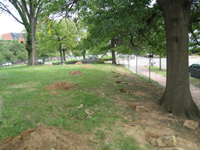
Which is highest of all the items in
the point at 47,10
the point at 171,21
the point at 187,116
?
the point at 47,10

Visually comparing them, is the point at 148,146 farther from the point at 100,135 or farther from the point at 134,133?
the point at 100,135

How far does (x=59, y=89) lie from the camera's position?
7.53 m

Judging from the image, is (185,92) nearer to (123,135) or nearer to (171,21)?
(171,21)

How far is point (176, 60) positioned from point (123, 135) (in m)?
3.26

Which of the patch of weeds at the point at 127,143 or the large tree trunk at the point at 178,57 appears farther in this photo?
the large tree trunk at the point at 178,57

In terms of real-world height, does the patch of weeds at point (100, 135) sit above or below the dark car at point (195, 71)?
below

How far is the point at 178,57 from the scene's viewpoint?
17.0 ft

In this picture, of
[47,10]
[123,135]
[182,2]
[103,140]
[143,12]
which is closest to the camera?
[103,140]

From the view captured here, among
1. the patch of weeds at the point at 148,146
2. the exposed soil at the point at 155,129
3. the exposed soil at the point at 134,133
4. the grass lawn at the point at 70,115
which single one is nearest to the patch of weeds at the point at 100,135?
the grass lawn at the point at 70,115

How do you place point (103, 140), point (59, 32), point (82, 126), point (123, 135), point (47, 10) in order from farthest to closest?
point (59, 32) → point (47, 10) → point (82, 126) → point (123, 135) → point (103, 140)

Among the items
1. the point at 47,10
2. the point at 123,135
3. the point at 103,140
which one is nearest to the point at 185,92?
the point at 123,135

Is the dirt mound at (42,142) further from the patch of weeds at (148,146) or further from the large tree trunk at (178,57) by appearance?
the large tree trunk at (178,57)

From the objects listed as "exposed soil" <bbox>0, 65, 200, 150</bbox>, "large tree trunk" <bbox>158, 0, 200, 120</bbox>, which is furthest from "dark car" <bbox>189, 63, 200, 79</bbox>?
"large tree trunk" <bbox>158, 0, 200, 120</bbox>

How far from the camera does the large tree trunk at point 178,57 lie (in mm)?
5055
